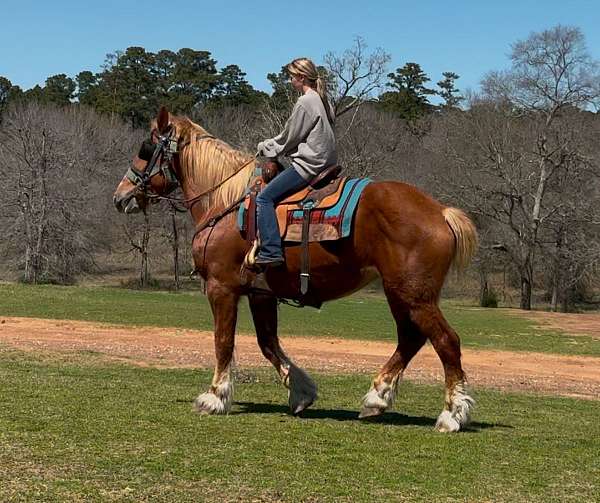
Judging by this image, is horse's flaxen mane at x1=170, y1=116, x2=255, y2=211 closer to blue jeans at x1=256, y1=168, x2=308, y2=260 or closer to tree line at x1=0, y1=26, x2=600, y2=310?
blue jeans at x1=256, y1=168, x2=308, y2=260

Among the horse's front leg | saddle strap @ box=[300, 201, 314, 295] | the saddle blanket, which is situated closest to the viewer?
the saddle blanket

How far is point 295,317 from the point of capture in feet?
93.3

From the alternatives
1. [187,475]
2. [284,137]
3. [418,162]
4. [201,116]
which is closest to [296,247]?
[284,137]

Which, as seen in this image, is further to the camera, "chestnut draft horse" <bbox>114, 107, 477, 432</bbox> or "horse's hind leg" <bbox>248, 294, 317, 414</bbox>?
"horse's hind leg" <bbox>248, 294, 317, 414</bbox>

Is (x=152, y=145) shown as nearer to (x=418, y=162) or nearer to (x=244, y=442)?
(x=244, y=442)

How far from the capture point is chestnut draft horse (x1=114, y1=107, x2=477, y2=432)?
741 centimetres

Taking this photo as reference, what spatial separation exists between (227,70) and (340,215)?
87736 millimetres

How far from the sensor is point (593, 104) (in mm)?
45375

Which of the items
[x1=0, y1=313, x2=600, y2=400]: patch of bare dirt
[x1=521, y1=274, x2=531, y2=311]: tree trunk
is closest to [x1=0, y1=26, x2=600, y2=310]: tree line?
[x1=521, y1=274, x2=531, y2=311]: tree trunk

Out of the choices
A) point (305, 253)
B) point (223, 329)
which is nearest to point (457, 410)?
point (305, 253)

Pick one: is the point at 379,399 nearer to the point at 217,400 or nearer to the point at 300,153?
the point at 217,400

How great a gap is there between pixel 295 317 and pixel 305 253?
820 inches

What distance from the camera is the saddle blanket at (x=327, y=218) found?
7.55 meters

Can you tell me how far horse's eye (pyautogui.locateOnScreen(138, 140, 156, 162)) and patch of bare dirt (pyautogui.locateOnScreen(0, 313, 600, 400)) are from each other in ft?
17.8
